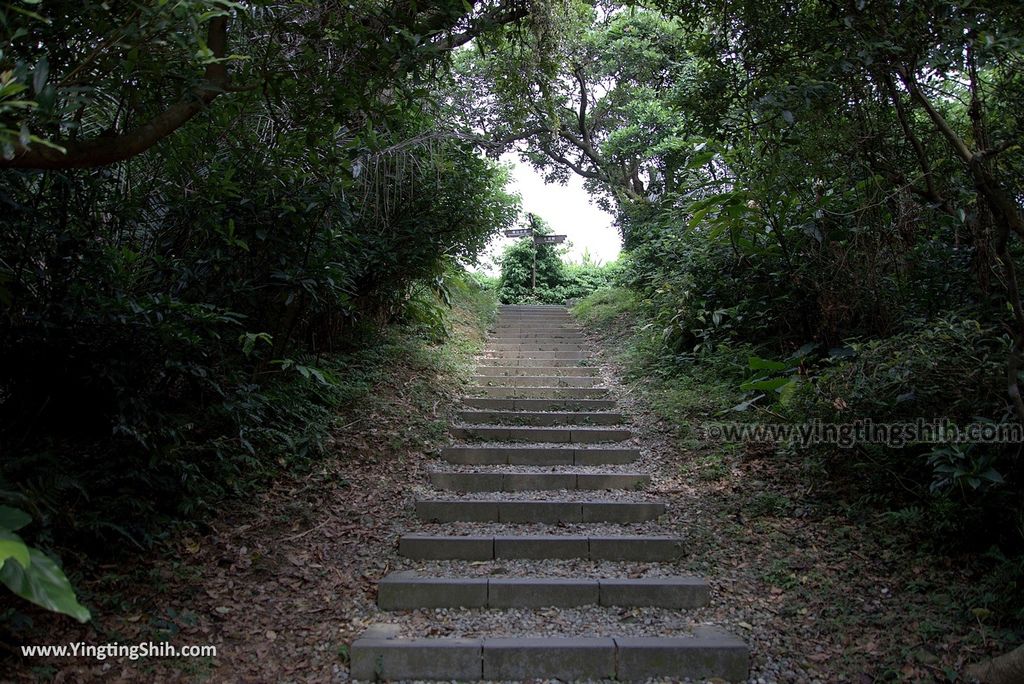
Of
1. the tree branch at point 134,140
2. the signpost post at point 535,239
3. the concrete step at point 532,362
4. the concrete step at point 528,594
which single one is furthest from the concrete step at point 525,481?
the signpost post at point 535,239

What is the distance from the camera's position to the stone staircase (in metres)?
2.71

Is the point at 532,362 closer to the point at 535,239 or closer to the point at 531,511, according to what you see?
the point at 531,511

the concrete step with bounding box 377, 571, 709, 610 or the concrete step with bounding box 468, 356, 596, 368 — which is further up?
the concrete step with bounding box 468, 356, 596, 368

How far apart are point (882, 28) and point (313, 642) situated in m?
3.89

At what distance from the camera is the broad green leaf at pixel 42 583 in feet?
3.01

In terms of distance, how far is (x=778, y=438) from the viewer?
13.7ft

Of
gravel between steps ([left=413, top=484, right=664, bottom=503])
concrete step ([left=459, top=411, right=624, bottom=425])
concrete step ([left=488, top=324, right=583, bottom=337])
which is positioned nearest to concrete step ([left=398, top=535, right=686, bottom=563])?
gravel between steps ([left=413, top=484, right=664, bottom=503])

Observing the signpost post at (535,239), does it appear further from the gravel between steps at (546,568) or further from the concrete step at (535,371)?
the gravel between steps at (546,568)

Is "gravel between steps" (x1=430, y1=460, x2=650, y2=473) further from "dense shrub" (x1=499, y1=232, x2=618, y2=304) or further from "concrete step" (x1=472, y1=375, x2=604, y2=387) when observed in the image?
"dense shrub" (x1=499, y1=232, x2=618, y2=304)

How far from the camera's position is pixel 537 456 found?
4.85 metres

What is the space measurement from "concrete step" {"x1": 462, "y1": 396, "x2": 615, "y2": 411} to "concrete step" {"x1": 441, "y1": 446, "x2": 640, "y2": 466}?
1096 mm

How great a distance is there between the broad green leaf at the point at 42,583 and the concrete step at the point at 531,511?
303cm

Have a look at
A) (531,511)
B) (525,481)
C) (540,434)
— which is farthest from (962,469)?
(540,434)

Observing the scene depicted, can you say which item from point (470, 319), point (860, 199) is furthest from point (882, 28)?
point (470, 319)
